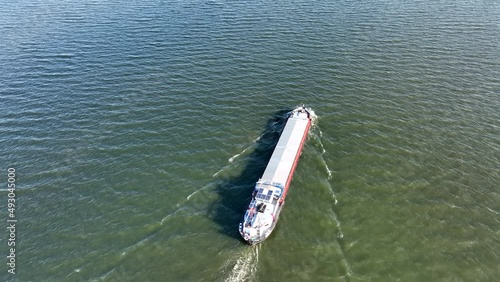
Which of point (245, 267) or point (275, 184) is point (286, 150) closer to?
point (275, 184)

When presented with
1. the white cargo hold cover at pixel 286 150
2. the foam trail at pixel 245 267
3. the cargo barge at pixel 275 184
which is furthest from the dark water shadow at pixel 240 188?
the foam trail at pixel 245 267

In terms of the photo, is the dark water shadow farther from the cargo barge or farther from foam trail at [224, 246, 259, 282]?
foam trail at [224, 246, 259, 282]

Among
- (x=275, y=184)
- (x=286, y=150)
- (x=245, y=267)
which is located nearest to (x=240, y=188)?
(x=275, y=184)

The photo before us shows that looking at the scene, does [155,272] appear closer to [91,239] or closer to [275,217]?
[91,239]

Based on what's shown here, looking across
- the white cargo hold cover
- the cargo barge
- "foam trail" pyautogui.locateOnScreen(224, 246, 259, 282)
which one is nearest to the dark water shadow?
the cargo barge

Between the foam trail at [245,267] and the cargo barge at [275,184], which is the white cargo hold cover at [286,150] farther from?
the foam trail at [245,267]

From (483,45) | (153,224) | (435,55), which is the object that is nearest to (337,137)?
(153,224)
